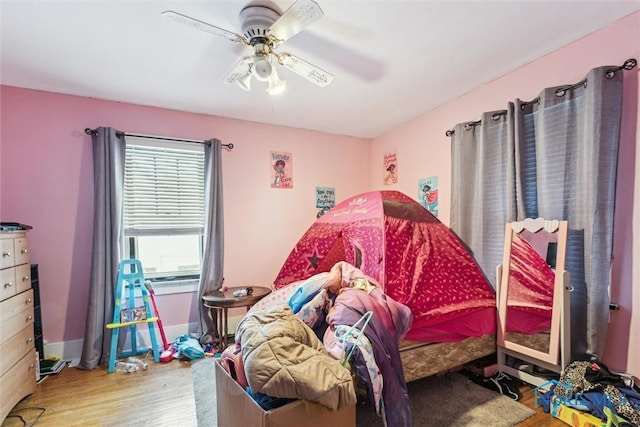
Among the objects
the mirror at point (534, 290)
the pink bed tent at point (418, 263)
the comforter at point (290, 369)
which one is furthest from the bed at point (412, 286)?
the comforter at point (290, 369)

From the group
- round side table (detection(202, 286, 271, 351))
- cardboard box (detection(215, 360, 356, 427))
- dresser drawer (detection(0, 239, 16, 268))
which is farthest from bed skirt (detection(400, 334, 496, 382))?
dresser drawer (detection(0, 239, 16, 268))

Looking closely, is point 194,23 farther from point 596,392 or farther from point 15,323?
point 596,392

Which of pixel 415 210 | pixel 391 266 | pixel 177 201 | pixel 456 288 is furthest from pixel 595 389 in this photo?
pixel 177 201

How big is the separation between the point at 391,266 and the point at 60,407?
2.28 meters

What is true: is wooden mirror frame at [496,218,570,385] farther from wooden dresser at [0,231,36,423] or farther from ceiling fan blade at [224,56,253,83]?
wooden dresser at [0,231,36,423]

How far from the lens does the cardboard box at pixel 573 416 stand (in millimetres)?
1553

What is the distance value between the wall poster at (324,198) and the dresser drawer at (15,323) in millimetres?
2586

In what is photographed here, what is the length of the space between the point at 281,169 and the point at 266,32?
1.94 m

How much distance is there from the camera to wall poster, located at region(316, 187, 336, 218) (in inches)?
146

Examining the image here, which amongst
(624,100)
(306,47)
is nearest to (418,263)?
(624,100)

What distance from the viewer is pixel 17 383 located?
1.90m

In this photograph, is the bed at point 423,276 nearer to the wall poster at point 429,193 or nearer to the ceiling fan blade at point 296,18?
the wall poster at point 429,193

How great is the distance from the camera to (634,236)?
69.1 inches

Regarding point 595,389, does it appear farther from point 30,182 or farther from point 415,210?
point 30,182
